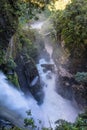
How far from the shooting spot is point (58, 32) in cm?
1539

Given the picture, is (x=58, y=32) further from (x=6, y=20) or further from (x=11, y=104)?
(x=11, y=104)

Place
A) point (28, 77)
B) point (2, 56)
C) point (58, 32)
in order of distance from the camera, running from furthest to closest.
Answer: point (58, 32) → point (28, 77) → point (2, 56)

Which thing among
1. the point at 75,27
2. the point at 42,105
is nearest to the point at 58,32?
the point at 75,27

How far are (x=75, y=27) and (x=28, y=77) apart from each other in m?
3.48

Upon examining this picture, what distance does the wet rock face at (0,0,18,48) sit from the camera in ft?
28.9

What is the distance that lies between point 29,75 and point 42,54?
649 cm

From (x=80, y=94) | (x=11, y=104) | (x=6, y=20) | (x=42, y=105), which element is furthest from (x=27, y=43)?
(x=11, y=104)

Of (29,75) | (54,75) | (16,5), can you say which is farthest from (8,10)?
(54,75)

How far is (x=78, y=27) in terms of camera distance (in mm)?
13172

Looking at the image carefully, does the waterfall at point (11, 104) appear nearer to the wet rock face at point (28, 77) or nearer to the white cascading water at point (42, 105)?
the white cascading water at point (42, 105)

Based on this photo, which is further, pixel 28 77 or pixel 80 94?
pixel 28 77

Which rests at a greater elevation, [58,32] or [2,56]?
[58,32]

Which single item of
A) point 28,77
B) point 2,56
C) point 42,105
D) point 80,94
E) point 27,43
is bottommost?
point 2,56

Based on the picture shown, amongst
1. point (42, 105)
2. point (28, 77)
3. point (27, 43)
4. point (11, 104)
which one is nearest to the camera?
point (11, 104)
